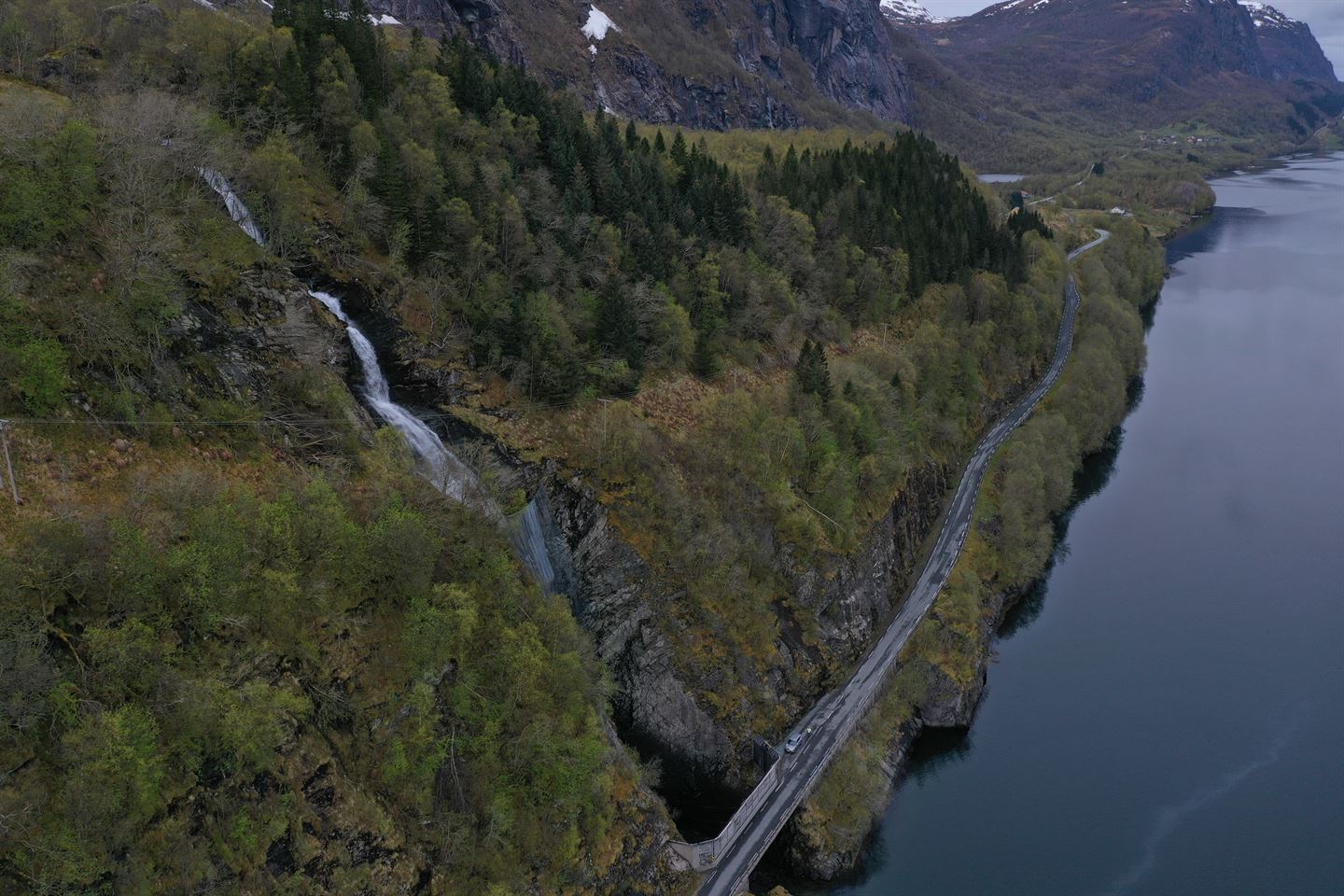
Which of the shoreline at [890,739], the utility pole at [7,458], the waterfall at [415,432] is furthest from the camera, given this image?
the shoreline at [890,739]

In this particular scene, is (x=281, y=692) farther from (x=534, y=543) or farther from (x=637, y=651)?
(x=637, y=651)

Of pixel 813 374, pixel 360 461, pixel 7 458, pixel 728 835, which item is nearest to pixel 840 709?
pixel 728 835

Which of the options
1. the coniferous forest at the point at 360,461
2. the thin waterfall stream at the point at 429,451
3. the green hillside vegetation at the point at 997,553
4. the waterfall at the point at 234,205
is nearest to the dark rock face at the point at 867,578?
the coniferous forest at the point at 360,461

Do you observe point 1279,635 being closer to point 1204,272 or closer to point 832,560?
point 832,560

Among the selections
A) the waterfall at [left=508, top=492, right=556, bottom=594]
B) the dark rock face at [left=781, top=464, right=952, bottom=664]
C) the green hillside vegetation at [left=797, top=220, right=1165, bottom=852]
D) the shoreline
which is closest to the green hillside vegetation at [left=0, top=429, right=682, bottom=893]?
the waterfall at [left=508, top=492, right=556, bottom=594]

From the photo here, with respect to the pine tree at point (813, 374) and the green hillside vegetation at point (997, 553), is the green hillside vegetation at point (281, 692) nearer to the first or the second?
the green hillside vegetation at point (997, 553)

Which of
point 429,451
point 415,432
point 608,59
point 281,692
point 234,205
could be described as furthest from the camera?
point 608,59
